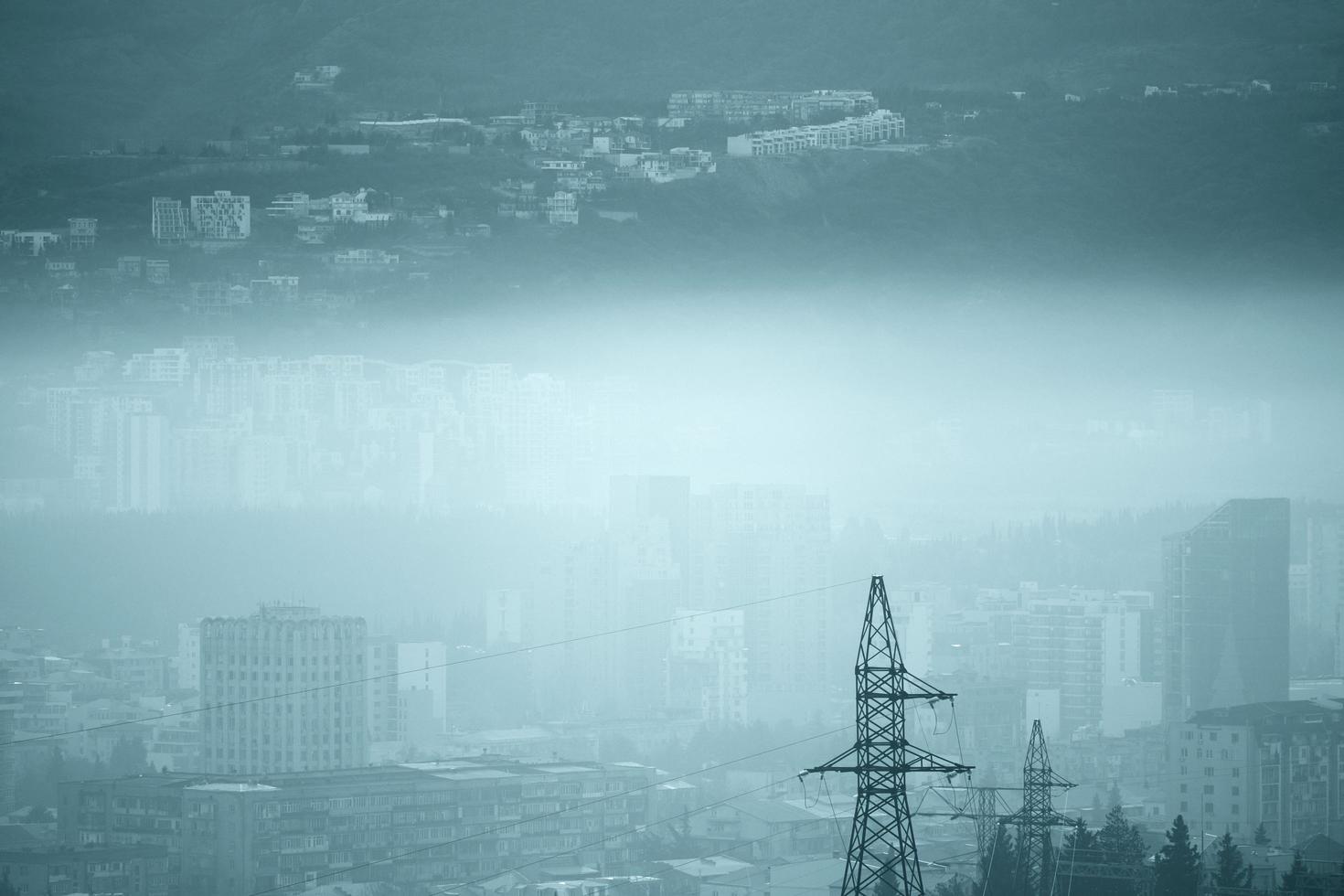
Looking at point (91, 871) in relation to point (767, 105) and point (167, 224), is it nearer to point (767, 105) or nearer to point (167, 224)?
point (167, 224)

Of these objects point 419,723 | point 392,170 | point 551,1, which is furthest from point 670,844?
point 551,1

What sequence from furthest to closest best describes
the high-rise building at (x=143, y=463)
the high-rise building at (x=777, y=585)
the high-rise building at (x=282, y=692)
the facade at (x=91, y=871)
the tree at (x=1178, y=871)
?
1. the high-rise building at (x=143, y=463)
2. the high-rise building at (x=777, y=585)
3. the high-rise building at (x=282, y=692)
4. the facade at (x=91, y=871)
5. the tree at (x=1178, y=871)

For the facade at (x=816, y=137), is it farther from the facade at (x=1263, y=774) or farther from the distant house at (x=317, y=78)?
the facade at (x=1263, y=774)

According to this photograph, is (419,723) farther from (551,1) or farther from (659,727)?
(551,1)

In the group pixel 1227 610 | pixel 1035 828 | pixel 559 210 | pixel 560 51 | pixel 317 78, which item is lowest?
pixel 1035 828

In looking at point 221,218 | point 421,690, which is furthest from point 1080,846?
point 221,218

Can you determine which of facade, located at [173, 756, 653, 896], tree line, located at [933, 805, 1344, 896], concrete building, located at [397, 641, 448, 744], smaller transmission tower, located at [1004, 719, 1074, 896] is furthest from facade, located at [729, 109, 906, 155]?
smaller transmission tower, located at [1004, 719, 1074, 896]

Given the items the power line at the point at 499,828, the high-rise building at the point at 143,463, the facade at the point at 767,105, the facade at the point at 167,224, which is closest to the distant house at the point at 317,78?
the facade at the point at 767,105
